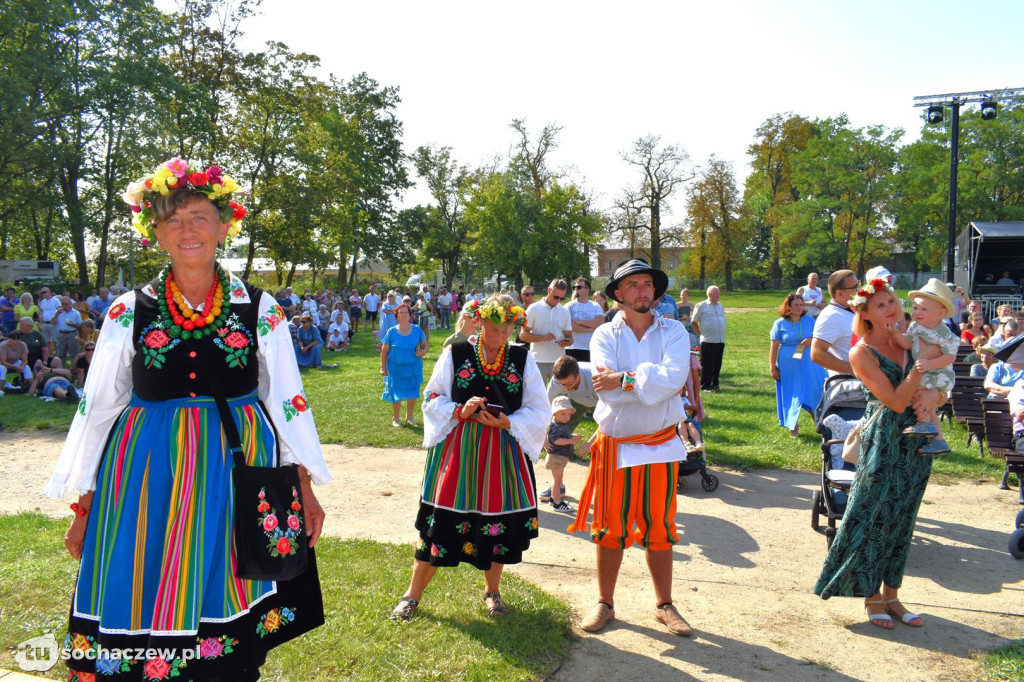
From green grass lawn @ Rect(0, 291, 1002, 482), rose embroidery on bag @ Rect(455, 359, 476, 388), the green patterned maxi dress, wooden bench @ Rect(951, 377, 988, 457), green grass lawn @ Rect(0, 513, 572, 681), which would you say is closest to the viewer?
green grass lawn @ Rect(0, 513, 572, 681)

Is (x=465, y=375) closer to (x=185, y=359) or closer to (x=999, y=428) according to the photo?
(x=185, y=359)

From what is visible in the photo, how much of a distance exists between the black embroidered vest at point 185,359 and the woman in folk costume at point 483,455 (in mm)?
1703

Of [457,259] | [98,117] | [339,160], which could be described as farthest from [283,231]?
[457,259]

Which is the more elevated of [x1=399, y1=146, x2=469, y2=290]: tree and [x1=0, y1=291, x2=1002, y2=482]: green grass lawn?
[x1=399, y1=146, x2=469, y2=290]: tree

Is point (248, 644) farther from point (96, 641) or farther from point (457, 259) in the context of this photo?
point (457, 259)

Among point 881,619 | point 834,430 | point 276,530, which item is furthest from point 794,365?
point 276,530

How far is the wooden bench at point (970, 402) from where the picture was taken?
8844 millimetres

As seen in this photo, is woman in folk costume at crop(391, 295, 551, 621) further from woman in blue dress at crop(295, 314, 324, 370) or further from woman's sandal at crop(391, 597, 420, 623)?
woman in blue dress at crop(295, 314, 324, 370)

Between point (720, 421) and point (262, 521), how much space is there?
9154mm

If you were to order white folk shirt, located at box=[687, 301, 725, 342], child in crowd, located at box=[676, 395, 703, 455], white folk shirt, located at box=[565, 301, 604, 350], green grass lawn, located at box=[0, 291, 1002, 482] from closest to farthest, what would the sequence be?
child in crowd, located at box=[676, 395, 703, 455], green grass lawn, located at box=[0, 291, 1002, 482], white folk shirt, located at box=[565, 301, 604, 350], white folk shirt, located at box=[687, 301, 725, 342]

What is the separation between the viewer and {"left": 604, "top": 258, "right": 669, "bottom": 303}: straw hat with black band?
14.5 feet

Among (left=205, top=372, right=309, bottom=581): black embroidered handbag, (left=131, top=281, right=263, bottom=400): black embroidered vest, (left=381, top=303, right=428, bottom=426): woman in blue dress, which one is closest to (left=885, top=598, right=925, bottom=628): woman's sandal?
(left=205, top=372, right=309, bottom=581): black embroidered handbag

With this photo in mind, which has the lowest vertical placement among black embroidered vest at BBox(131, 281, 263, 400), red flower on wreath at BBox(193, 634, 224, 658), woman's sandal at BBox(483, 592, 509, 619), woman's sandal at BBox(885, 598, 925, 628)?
woman's sandal at BBox(885, 598, 925, 628)

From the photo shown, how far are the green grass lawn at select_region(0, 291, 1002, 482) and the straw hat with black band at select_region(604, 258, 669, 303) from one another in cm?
455
